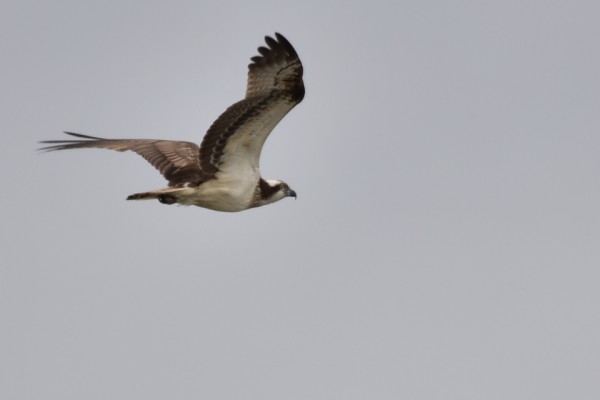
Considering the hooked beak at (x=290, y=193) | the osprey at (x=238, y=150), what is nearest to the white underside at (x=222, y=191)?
the osprey at (x=238, y=150)

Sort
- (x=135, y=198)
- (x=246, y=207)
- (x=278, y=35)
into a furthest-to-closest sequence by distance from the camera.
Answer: (x=246, y=207)
(x=135, y=198)
(x=278, y=35)

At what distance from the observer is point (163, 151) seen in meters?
20.7

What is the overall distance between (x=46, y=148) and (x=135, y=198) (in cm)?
316

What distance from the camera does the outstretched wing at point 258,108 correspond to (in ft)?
55.0

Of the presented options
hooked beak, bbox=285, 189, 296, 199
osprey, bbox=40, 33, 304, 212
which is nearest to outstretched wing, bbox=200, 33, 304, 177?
osprey, bbox=40, 33, 304, 212

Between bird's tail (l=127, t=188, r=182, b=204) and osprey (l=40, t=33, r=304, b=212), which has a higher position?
osprey (l=40, t=33, r=304, b=212)

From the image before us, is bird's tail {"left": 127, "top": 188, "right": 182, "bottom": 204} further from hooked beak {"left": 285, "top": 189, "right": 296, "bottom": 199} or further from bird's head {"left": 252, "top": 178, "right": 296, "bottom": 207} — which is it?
hooked beak {"left": 285, "top": 189, "right": 296, "bottom": 199}

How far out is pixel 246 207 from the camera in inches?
752

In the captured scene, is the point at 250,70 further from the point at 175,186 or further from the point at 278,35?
the point at 175,186

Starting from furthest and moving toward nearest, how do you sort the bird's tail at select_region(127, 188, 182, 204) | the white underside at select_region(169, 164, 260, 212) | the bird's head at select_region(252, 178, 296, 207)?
the bird's head at select_region(252, 178, 296, 207) < the white underside at select_region(169, 164, 260, 212) < the bird's tail at select_region(127, 188, 182, 204)

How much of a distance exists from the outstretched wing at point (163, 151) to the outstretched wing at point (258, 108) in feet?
3.79

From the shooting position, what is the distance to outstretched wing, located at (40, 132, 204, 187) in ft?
63.9

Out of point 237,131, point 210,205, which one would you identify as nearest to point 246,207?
point 210,205

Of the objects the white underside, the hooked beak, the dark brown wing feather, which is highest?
the dark brown wing feather
